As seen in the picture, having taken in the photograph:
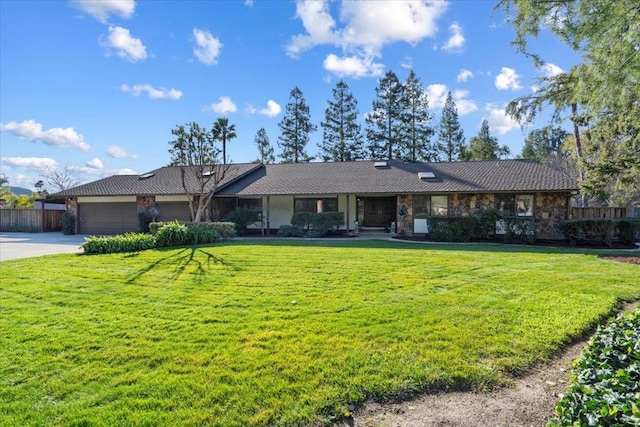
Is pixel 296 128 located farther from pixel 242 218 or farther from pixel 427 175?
pixel 427 175

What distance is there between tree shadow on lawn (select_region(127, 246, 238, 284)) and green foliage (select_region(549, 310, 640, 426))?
20.4 ft

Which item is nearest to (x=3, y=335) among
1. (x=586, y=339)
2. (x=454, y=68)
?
(x=586, y=339)

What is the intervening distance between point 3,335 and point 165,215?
16.4 m

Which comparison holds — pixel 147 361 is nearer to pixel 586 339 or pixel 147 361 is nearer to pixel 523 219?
pixel 586 339

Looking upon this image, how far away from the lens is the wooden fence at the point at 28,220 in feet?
72.5

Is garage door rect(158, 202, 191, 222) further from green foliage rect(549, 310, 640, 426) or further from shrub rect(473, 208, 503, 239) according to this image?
green foliage rect(549, 310, 640, 426)

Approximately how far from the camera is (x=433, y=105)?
35.1 meters

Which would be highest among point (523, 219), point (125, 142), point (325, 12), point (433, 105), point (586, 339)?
point (433, 105)

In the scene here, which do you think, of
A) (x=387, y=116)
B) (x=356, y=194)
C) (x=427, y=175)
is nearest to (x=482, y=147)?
(x=387, y=116)

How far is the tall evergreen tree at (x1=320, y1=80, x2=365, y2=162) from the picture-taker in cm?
3475

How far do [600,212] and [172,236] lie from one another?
19550 millimetres

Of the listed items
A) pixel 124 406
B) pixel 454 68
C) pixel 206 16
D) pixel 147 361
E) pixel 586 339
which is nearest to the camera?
pixel 124 406

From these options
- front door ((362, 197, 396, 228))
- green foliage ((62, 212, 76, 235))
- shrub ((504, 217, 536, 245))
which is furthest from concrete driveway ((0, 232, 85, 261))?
shrub ((504, 217, 536, 245))

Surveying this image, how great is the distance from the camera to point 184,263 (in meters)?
9.09
